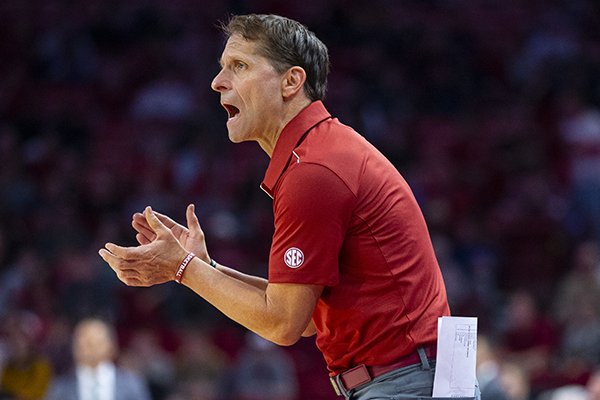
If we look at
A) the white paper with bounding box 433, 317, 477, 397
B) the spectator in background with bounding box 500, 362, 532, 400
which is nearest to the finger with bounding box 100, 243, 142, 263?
the white paper with bounding box 433, 317, 477, 397

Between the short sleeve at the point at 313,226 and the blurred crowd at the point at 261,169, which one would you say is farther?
the blurred crowd at the point at 261,169

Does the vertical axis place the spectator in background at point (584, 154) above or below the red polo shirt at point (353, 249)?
below

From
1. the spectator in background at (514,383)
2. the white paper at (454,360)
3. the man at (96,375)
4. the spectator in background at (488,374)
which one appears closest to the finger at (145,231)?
the white paper at (454,360)

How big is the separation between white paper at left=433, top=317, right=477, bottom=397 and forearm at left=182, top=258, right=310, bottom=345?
388 millimetres

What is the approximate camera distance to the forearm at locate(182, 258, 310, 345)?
2812mm

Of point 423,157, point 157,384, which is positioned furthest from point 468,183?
point 157,384

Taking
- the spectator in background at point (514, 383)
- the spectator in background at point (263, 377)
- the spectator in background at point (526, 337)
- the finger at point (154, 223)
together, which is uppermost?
the finger at point (154, 223)

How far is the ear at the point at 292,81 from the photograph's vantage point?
3.05 m

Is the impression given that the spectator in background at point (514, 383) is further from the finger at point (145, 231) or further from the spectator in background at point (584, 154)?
the finger at point (145, 231)

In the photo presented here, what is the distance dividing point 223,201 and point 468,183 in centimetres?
250

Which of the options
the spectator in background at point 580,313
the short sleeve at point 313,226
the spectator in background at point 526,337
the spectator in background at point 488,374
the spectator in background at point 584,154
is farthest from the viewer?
the spectator in background at point 584,154

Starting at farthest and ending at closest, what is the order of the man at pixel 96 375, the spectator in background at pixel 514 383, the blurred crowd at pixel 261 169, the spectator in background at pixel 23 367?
1. the blurred crowd at pixel 261 169
2. the spectator in background at pixel 23 367
3. the man at pixel 96 375
4. the spectator in background at pixel 514 383

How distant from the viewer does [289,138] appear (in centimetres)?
302

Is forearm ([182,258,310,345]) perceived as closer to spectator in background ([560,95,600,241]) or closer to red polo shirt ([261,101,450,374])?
red polo shirt ([261,101,450,374])
